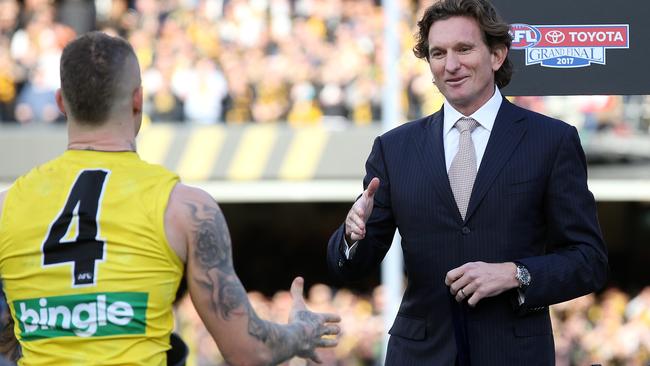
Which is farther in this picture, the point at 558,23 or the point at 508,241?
the point at 558,23

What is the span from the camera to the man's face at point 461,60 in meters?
3.71

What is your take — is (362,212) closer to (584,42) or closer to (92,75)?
(92,75)

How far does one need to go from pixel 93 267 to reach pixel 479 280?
3.65 ft

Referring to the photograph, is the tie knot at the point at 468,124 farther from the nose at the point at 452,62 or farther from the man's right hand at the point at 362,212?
the man's right hand at the point at 362,212

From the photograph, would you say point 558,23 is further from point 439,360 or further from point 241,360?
point 241,360

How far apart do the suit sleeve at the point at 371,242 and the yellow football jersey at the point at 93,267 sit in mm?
809

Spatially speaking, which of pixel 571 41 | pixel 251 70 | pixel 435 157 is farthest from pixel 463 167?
pixel 251 70

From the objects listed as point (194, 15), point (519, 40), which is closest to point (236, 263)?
point (194, 15)

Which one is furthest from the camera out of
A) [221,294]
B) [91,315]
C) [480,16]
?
[480,16]

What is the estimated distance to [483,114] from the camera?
3.79 m

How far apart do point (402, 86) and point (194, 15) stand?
3.28 metres

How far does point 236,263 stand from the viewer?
21.0 metres

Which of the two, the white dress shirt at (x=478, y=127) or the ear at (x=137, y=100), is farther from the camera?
the white dress shirt at (x=478, y=127)

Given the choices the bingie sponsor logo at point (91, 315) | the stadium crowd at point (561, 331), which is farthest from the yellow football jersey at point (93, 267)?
the stadium crowd at point (561, 331)
